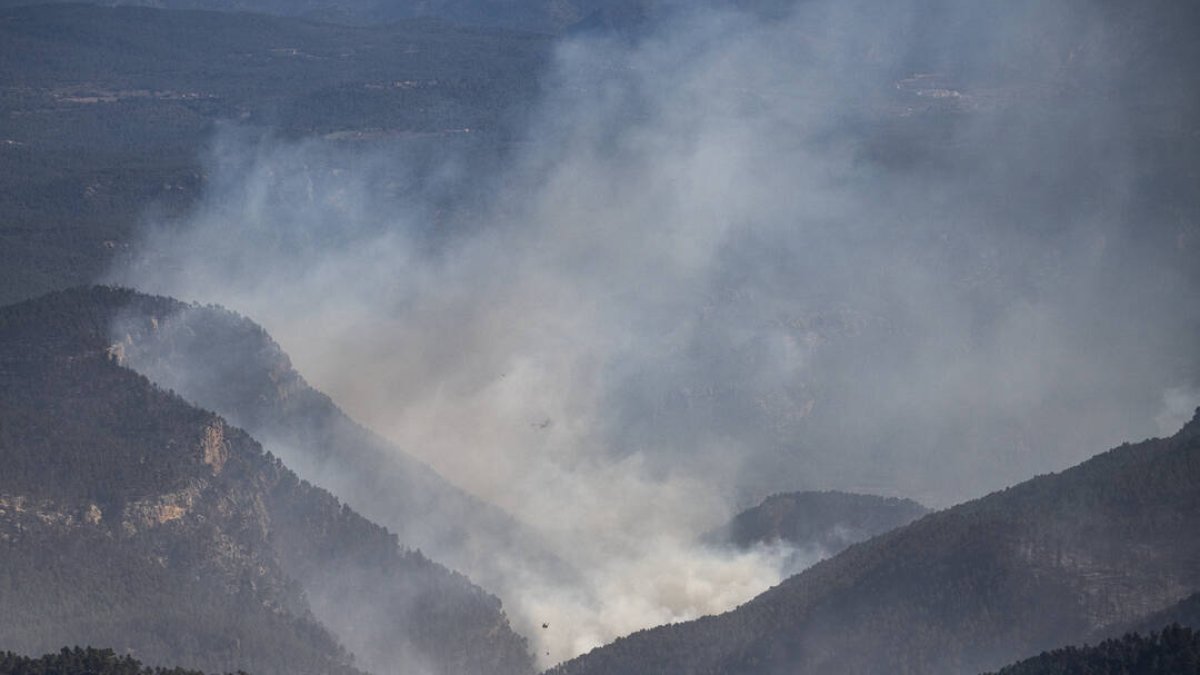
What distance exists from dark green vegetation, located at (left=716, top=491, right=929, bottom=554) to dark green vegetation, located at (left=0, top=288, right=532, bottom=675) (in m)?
23.9

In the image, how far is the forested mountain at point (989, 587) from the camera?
81.2 meters

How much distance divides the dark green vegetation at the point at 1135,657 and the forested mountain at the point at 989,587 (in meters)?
10.4

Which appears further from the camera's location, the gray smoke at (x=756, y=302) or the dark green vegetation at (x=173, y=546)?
the gray smoke at (x=756, y=302)

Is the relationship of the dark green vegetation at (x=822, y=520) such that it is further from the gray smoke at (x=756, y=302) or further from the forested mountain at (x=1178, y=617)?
the forested mountain at (x=1178, y=617)

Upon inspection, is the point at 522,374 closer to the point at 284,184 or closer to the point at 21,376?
the point at 284,184

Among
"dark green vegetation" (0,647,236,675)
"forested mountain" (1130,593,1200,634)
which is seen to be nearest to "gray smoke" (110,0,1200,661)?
"forested mountain" (1130,593,1200,634)

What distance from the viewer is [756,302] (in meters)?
173

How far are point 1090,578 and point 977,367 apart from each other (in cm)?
8998

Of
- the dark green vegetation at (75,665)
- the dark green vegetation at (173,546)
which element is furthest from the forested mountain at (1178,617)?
the dark green vegetation at (75,665)

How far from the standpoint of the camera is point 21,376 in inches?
4053

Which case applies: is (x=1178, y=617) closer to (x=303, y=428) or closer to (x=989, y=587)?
(x=989, y=587)

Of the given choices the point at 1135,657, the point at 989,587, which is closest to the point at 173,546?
the point at 989,587

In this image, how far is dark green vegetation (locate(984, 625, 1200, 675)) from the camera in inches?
2569

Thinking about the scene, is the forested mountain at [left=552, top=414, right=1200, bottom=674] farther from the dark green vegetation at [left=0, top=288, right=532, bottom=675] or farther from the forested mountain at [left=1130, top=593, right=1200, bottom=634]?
the dark green vegetation at [left=0, top=288, right=532, bottom=675]
